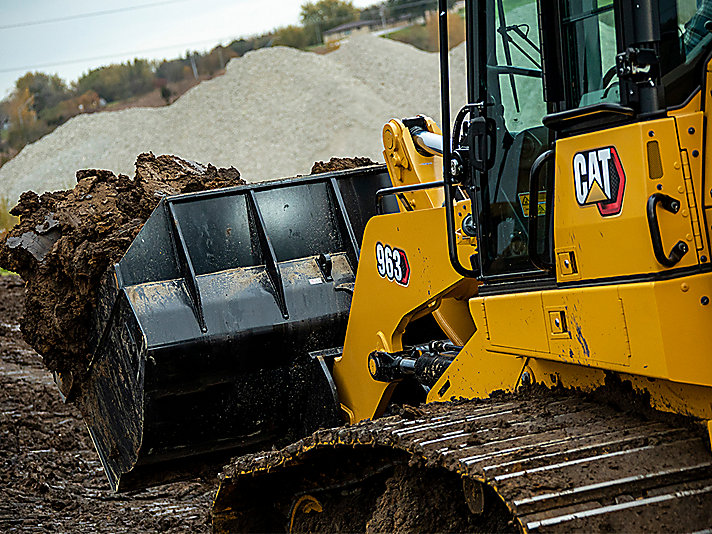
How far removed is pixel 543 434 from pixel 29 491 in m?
4.72

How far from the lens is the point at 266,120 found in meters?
31.3

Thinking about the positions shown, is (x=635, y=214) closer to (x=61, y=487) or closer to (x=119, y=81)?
(x=61, y=487)

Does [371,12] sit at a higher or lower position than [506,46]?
higher

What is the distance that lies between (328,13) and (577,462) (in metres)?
48.8

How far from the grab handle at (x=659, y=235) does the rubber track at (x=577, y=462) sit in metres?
0.49

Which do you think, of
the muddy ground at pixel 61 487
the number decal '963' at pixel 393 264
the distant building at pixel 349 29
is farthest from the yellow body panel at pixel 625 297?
the distant building at pixel 349 29

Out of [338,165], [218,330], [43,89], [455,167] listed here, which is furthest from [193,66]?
[455,167]

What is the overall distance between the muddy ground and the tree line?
3229 centimetres

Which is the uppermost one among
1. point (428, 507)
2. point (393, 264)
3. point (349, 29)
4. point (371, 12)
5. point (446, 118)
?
point (371, 12)

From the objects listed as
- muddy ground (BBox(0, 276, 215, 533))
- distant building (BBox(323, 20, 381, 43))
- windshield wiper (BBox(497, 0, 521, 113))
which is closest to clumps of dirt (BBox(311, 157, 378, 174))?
muddy ground (BBox(0, 276, 215, 533))

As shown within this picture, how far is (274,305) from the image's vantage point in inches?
189

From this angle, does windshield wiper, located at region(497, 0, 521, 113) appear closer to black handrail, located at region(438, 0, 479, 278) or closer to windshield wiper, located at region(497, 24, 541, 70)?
windshield wiper, located at region(497, 24, 541, 70)

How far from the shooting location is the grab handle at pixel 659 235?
2.33 metres

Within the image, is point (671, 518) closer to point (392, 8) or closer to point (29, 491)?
point (29, 491)
